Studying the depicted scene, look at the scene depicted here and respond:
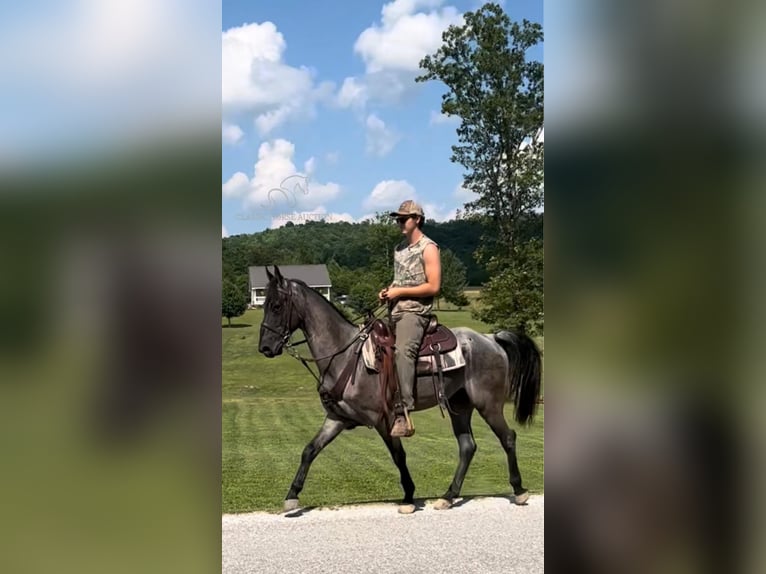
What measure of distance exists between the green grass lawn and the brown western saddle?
116 cm

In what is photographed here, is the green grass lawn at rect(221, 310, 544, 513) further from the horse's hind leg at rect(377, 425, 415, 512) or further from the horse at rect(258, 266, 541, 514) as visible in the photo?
the horse at rect(258, 266, 541, 514)

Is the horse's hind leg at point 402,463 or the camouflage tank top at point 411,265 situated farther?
the horse's hind leg at point 402,463

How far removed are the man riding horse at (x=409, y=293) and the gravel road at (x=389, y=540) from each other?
2.36 feet

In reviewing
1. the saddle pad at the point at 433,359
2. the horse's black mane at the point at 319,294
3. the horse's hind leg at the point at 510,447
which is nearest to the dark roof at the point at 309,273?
the horse's black mane at the point at 319,294

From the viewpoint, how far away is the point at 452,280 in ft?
30.4

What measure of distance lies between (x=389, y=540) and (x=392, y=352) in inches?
53.1

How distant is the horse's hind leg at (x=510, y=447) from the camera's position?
5.31 m

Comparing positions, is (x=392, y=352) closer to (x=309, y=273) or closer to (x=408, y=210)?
(x=408, y=210)

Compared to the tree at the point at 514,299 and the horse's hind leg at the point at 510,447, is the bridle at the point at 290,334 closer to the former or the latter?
the horse's hind leg at the point at 510,447
